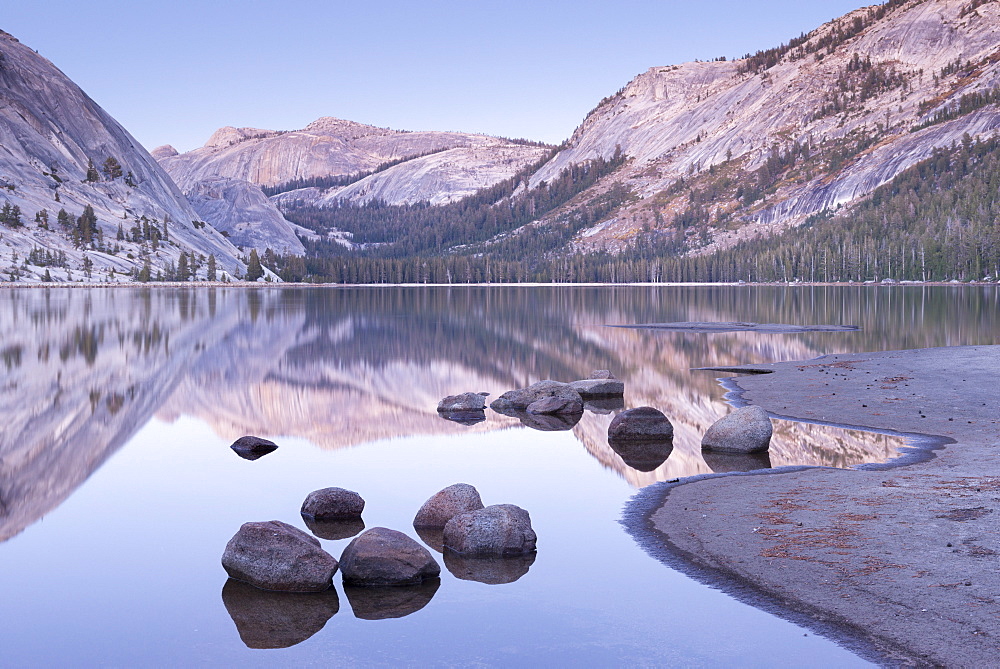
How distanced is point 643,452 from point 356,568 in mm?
13277

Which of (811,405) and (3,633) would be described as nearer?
(3,633)

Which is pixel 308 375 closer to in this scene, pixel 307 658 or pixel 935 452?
pixel 935 452

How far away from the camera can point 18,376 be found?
43594 millimetres

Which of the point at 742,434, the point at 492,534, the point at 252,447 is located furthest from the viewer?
the point at 252,447

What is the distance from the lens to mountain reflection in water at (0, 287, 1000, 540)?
26844 millimetres

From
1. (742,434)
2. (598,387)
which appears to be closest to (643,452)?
(742,434)

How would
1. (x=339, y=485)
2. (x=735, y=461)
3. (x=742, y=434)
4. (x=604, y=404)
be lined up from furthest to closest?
(x=604, y=404) < (x=742, y=434) < (x=735, y=461) < (x=339, y=485)

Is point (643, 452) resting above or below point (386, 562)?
below

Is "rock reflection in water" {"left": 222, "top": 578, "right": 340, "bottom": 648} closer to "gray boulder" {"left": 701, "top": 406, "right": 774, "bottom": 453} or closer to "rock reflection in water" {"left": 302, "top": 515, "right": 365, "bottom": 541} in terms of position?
"rock reflection in water" {"left": 302, "top": 515, "right": 365, "bottom": 541}

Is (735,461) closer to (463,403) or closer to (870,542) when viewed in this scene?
(870,542)

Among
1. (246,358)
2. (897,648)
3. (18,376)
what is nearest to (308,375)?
(246,358)

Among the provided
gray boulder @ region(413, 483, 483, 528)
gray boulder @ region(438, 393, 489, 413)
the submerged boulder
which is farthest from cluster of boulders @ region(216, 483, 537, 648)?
gray boulder @ region(438, 393, 489, 413)

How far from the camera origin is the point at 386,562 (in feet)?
51.6

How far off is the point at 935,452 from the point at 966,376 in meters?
17.5
